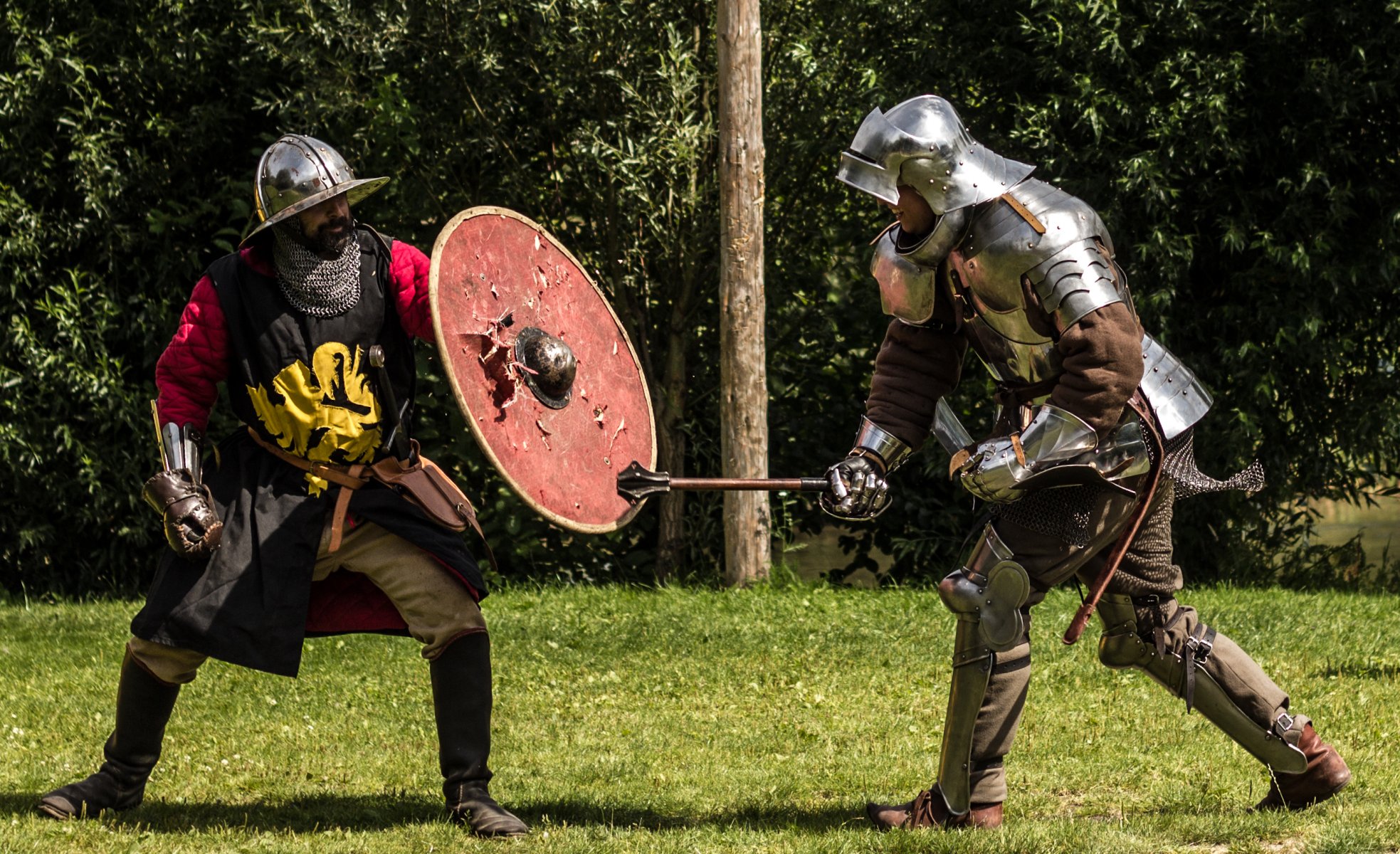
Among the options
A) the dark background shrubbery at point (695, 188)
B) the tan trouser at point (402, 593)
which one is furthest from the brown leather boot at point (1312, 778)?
the dark background shrubbery at point (695, 188)

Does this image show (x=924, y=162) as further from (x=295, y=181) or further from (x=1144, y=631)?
(x=295, y=181)

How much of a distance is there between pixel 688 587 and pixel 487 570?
1.01m

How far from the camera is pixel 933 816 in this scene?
3.53m

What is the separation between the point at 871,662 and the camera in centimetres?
560

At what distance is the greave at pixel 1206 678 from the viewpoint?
3.59 metres

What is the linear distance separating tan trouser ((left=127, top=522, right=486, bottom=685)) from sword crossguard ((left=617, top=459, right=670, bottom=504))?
48 cm

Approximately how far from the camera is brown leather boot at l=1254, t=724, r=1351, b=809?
364cm

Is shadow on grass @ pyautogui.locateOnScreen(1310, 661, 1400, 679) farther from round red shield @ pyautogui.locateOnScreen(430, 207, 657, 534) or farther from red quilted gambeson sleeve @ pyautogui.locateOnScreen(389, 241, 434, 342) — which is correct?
red quilted gambeson sleeve @ pyautogui.locateOnScreen(389, 241, 434, 342)

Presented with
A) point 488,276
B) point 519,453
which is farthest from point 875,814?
point 488,276

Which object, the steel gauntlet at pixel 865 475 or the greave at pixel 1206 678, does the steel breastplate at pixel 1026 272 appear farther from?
the greave at pixel 1206 678

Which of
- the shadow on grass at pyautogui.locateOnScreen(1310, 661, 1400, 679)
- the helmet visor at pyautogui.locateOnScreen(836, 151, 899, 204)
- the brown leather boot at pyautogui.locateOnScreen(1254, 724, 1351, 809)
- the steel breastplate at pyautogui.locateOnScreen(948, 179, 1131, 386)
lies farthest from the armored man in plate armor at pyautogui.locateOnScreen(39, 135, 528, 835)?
the shadow on grass at pyautogui.locateOnScreen(1310, 661, 1400, 679)

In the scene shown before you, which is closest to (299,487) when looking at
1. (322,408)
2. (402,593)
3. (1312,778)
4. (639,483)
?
→ (322,408)

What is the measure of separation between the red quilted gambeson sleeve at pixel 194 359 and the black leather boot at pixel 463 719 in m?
0.82

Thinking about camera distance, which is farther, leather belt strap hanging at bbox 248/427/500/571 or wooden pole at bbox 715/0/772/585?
wooden pole at bbox 715/0/772/585
